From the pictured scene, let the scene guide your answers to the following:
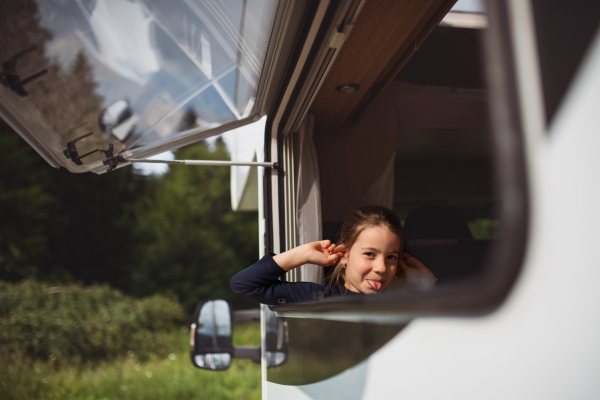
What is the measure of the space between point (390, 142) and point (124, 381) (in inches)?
269

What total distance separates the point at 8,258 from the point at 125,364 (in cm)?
428

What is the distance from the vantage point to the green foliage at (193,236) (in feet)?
40.2

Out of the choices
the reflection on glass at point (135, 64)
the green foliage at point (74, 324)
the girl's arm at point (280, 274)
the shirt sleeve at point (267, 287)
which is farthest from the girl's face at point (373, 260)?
the green foliage at point (74, 324)

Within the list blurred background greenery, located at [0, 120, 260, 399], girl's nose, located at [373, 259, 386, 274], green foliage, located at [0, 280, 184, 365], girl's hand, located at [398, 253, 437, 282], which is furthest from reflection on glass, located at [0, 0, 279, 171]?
green foliage, located at [0, 280, 184, 365]

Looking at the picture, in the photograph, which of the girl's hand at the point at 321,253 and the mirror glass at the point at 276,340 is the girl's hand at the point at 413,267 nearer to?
the girl's hand at the point at 321,253

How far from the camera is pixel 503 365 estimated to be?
422 mm

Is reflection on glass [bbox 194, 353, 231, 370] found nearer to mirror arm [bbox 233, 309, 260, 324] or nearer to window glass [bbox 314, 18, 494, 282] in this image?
mirror arm [bbox 233, 309, 260, 324]

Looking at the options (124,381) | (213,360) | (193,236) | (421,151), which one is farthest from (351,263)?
(193,236)

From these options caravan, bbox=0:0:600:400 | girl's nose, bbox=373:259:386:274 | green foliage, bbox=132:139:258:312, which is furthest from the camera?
green foliage, bbox=132:139:258:312

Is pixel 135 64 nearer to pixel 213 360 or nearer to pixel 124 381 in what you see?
pixel 213 360

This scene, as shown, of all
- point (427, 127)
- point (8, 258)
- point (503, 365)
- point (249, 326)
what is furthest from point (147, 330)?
point (503, 365)

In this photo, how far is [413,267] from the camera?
1.73 metres

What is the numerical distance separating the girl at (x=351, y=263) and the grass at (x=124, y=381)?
6142 millimetres

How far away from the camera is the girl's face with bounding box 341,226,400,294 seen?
56.8 inches
